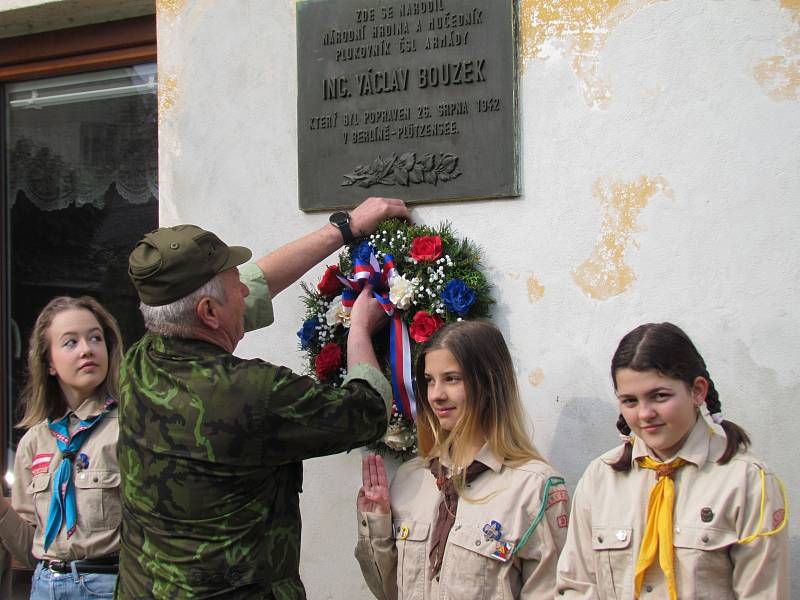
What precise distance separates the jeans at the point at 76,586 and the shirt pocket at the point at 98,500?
150 mm

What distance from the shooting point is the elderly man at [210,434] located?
2270 millimetres

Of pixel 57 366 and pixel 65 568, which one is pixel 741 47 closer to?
pixel 57 366

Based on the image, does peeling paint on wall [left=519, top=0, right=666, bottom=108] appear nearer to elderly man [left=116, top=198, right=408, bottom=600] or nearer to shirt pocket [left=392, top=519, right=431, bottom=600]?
elderly man [left=116, top=198, right=408, bottom=600]

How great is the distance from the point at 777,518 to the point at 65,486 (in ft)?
7.06

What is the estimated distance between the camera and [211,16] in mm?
3668

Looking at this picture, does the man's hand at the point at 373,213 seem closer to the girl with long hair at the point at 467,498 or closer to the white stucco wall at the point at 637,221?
the white stucco wall at the point at 637,221

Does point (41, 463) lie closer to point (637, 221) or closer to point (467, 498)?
point (467, 498)

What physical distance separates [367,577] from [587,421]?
87cm

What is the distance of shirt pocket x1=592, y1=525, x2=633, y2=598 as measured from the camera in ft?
7.72

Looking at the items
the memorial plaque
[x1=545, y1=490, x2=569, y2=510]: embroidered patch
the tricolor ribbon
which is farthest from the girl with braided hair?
the memorial plaque

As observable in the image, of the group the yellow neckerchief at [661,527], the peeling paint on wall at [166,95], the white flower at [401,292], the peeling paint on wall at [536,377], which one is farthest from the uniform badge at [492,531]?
the peeling paint on wall at [166,95]

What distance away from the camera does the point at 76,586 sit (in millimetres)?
Answer: 2938

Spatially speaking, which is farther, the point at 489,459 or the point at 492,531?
the point at 489,459

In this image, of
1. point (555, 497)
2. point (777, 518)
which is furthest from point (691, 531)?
point (555, 497)
